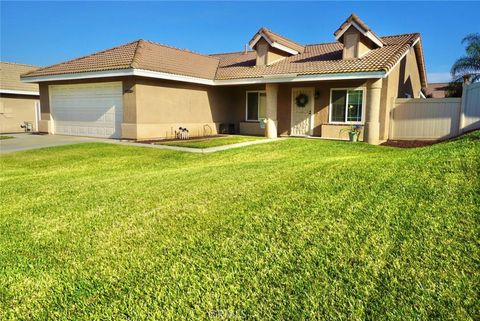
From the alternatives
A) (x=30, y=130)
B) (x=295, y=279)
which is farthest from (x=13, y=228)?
(x=30, y=130)

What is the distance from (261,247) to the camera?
12.9 feet

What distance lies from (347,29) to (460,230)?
15606 millimetres

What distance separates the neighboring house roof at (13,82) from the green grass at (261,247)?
810 inches

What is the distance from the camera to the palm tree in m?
25.9

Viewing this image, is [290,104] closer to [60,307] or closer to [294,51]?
[294,51]

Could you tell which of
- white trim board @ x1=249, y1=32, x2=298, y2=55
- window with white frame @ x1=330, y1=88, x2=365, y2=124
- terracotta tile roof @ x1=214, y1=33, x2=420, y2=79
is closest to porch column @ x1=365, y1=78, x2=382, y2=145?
terracotta tile roof @ x1=214, y1=33, x2=420, y2=79

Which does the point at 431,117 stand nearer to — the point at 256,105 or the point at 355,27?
the point at 355,27

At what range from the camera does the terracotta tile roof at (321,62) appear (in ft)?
52.7

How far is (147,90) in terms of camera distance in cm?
1677

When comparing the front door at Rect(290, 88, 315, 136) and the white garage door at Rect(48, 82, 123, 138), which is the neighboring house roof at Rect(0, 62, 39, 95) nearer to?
the white garage door at Rect(48, 82, 123, 138)

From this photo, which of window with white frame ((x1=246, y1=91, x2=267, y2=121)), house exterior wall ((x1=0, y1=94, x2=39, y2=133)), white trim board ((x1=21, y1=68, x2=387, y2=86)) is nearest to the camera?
white trim board ((x1=21, y1=68, x2=387, y2=86))

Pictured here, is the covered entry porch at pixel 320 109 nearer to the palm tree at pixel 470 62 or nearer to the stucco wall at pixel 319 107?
the stucco wall at pixel 319 107

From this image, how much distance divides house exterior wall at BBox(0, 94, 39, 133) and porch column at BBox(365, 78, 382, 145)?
22.1 meters

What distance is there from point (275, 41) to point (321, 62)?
2921 mm
